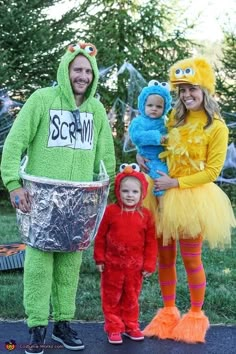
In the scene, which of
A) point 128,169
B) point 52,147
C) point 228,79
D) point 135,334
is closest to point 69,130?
point 52,147

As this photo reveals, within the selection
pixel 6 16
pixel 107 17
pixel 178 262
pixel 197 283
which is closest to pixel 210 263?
pixel 178 262

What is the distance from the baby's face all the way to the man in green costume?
1.25 feet

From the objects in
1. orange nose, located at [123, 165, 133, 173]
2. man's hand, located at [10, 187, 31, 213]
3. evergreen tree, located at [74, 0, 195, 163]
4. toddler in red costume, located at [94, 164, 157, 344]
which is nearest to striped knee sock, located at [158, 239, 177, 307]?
toddler in red costume, located at [94, 164, 157, 344]

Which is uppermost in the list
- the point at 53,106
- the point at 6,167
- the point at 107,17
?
the point at 107,17

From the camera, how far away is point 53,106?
3.49m

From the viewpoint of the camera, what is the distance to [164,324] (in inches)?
156

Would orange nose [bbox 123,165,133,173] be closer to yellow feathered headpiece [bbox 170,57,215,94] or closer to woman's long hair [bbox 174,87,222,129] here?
woman's long hair [bbox 174,87,222,129]

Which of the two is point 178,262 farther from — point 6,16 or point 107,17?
point 107,17

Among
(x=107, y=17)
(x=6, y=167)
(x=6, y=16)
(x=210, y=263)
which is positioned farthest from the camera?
(x=107, y=17)

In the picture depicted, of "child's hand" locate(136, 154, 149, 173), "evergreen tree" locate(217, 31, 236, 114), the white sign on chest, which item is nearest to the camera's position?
the white sign on chest

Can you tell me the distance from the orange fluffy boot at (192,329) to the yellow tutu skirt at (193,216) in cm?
51

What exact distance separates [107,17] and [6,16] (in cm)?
352

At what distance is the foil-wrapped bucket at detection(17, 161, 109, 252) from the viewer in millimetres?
3348

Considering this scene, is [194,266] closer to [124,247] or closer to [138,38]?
[124,247]
